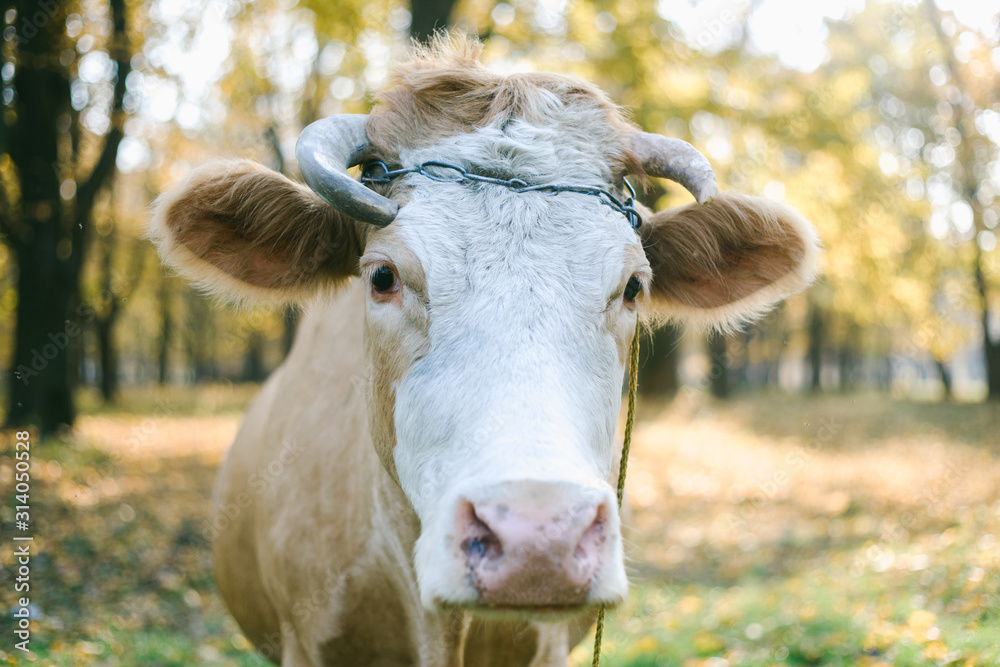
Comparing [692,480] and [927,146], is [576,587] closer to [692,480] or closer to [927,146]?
[692,480]

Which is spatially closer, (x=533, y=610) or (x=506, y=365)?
(x=533, y=610)

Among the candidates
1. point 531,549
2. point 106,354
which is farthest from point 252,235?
point 106,354

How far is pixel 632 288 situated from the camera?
2.28m

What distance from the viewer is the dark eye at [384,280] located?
86.2 inches

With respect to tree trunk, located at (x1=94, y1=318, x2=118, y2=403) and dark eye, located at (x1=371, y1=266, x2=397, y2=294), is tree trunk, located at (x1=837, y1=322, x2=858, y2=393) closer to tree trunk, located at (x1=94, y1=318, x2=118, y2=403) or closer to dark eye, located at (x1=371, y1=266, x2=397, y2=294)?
tree trunk, located at (x1=94, y1=318, x2=118, y2=403)

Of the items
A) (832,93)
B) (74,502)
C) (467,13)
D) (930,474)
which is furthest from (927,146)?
(74,502)

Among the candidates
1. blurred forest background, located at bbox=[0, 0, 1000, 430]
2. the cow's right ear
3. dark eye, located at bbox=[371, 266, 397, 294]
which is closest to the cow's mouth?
dark eye, located at bbox=[371, 266, 397, 294]

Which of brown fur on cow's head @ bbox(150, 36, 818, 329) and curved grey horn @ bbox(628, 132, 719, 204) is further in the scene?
brown fur on cow's head @ bbox(150, 36, 818, 329)

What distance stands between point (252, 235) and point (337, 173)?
759 millimetres

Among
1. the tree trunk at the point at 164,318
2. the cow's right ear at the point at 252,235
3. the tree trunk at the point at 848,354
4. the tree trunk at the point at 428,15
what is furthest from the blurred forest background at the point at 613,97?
the tree trunk at the point at 848,354

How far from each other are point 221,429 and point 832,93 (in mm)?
14771

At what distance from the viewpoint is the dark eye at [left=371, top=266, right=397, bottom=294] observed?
2.19 m

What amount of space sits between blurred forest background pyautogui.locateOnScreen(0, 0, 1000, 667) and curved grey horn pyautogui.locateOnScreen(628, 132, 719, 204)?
2.73 feet

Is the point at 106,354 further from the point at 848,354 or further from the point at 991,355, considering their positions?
the point at 848,354
